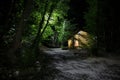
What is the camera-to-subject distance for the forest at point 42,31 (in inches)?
313

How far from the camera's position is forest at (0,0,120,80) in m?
7.94

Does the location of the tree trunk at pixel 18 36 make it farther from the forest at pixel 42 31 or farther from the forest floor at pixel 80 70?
the forest floor at pixel 80 70

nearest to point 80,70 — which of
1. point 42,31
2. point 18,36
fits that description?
point 18,36

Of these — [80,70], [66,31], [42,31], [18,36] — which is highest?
[66,31]

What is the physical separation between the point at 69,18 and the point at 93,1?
1597 cm

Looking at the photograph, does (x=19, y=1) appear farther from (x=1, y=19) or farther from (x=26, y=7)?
(x=26, y=7)

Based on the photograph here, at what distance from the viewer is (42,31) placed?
629 inches

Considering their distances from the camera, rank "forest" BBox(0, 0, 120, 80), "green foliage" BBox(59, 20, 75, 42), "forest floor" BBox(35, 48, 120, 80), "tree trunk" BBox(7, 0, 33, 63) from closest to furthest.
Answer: "tree trunk" BBox(7, 0, 33, 63) → "forest" BBox(0, 0, 120, 80) → "forest floor" BBox(35, 48, 120, 80) → "green foliage" BBox(59, 20, 75, 42)

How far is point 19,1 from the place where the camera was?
10695 millimetres

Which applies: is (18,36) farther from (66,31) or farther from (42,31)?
(66,31)

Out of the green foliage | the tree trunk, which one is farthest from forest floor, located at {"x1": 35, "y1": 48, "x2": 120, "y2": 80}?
the green foliage

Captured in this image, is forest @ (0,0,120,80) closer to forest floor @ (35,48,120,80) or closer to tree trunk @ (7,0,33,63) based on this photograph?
tree trunk @ (7,0,33,63)

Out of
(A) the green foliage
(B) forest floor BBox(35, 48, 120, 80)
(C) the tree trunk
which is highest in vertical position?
(A) the green foliage

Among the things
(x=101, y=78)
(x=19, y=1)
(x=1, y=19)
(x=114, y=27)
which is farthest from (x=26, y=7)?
(x=114, y=27)
